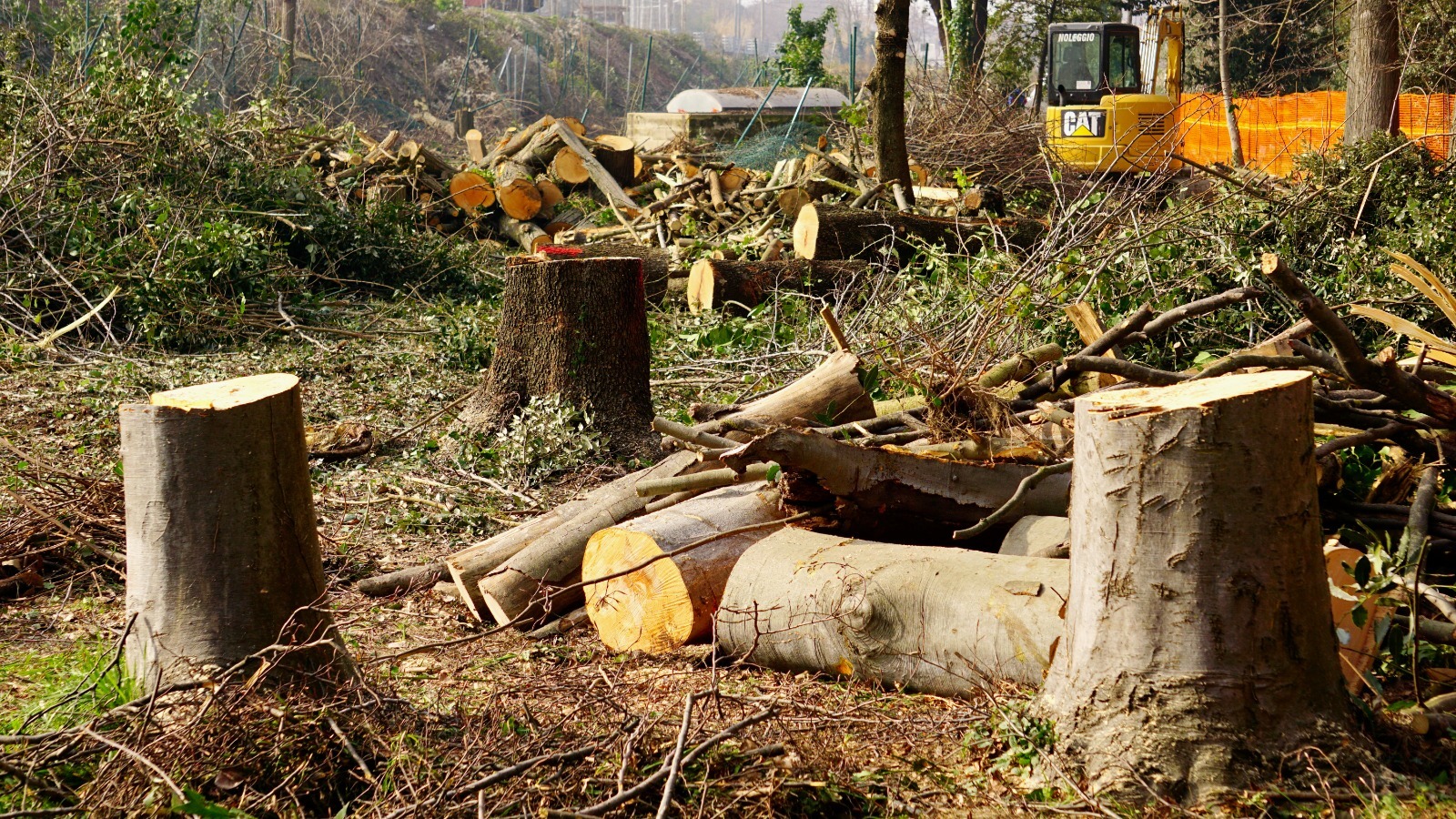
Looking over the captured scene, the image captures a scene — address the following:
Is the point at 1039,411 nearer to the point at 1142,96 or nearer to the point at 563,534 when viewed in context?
the point at 563,534

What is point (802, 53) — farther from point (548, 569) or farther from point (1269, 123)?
point (548, 569)

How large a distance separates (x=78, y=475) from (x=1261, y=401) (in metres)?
4.43

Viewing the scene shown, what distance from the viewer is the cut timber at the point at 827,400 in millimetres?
4484

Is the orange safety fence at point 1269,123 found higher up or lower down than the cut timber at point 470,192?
higher up

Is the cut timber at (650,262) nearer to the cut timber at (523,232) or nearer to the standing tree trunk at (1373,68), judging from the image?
the cut timber at (523,232)

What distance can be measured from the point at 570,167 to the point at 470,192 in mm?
1324

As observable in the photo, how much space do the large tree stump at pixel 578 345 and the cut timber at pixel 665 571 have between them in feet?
6.04

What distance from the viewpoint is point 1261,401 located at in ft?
7.82

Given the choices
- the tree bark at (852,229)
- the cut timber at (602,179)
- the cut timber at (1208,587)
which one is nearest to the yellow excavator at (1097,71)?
the cut timber at (602,179)

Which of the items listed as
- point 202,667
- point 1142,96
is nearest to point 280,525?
point 202,667

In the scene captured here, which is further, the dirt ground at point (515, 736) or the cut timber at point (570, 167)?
the cut timber at point (570, 167)

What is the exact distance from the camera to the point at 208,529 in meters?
2.70

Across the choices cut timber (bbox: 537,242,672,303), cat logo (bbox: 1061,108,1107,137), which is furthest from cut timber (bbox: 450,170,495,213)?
cat logo (bbox: 1061,108,1107,137)

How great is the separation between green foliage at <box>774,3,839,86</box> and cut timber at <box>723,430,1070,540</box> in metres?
23.8
